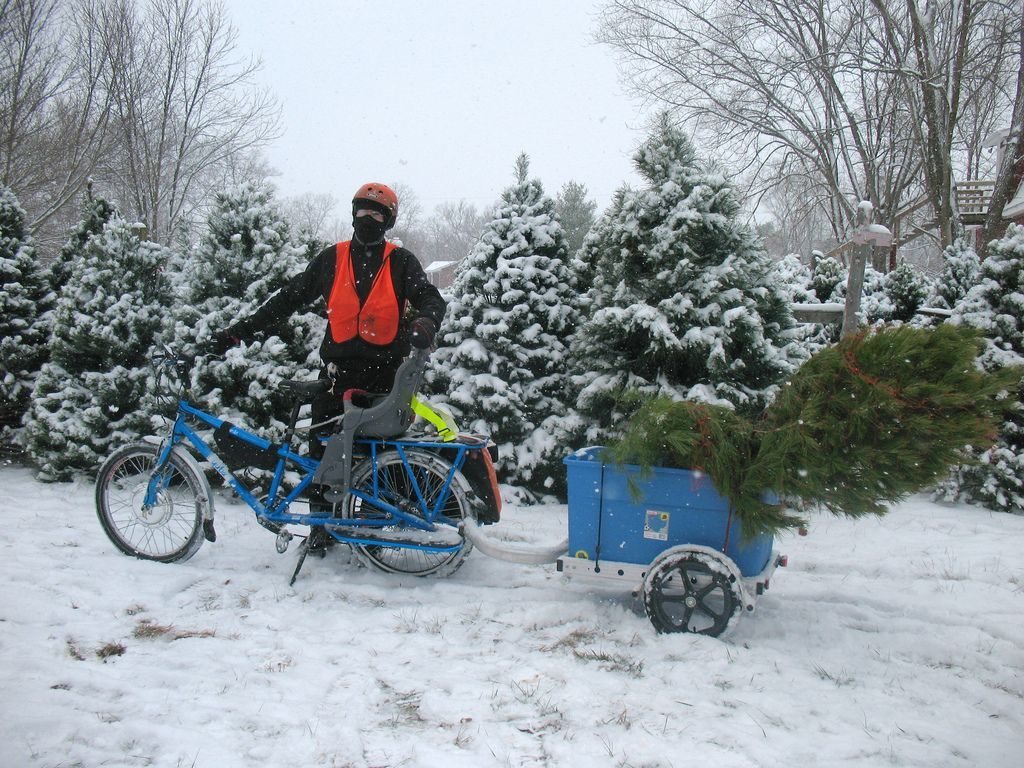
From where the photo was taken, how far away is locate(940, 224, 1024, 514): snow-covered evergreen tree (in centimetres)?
577

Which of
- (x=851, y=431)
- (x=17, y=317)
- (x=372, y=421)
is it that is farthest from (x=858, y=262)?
(x=17, y=317)

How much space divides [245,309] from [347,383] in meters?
1.86

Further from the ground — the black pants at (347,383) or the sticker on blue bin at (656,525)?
the black pants at (347,383)

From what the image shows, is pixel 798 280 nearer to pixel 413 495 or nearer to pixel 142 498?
pixel 413 495

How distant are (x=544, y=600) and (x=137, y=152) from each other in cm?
1732

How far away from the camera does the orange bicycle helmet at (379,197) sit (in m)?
4.04

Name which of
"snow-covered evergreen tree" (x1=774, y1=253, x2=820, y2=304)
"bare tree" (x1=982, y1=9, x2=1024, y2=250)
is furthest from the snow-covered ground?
"bare tree" (x1=982, y1=9, x2=1024, y2=250)

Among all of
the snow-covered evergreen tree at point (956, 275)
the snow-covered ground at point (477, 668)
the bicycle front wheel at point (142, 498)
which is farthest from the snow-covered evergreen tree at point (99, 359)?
A: the snow-covered evergreen tree at point (956, 275)

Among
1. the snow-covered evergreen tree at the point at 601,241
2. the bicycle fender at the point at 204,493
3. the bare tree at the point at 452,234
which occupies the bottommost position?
the bicycle fender at the point at 204,493

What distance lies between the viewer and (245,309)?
5.45 metres

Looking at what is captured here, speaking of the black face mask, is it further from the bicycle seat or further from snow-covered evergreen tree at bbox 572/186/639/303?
snow-covered evergreen tree at bbox 572/186/639/303

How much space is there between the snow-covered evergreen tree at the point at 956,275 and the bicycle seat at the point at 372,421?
707cm

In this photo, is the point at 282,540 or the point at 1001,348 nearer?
the point at 282,540

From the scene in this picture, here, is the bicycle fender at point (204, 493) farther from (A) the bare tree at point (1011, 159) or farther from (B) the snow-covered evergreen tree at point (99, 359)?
(A) the bare tree at point (1011, 159)
